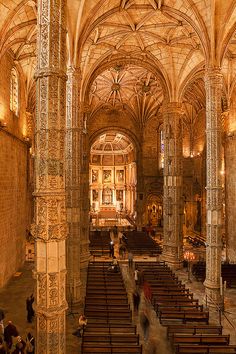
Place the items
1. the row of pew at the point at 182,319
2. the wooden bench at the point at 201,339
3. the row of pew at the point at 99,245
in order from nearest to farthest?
the row of pew at the point at 182,319, the wooden bench at the point at 201,339, the row of pew at the point at 99,245

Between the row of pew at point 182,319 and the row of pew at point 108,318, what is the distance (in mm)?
1519

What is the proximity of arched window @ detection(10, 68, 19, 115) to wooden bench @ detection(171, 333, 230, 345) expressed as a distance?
1701 cm

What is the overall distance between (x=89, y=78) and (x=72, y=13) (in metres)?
7.74

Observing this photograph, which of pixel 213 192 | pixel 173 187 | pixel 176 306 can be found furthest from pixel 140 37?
pixel 176 306

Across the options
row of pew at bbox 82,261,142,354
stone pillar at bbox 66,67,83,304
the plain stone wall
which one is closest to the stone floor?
row of pew at bbox 82,261,142,354

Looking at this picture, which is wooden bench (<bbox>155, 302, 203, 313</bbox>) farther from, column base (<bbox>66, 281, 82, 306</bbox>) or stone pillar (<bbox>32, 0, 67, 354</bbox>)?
stone pillar (<bbox>32, 0, 67, 354</bbox>)

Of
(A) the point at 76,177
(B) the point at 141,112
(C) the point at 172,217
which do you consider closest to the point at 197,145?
(B) the point at 141,112

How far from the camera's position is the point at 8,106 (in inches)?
800

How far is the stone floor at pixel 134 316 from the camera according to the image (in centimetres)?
1222

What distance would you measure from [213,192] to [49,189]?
35.5 feet

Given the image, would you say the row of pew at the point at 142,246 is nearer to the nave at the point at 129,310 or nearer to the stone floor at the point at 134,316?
the nave at the point at 129,310

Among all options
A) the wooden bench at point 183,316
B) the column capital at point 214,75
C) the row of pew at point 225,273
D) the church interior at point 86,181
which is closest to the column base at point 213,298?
the church interior at point 86,181

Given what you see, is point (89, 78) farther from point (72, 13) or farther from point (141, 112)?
point (141, 112)

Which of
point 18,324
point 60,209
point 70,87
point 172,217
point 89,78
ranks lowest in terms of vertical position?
point 18,324
